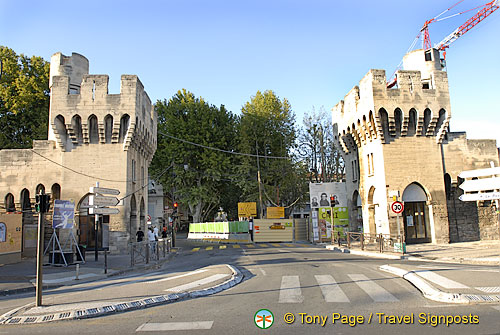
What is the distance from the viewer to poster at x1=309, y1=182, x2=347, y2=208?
31.8 metres

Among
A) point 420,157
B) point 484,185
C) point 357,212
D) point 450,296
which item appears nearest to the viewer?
point 450,296

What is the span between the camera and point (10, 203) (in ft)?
81.7

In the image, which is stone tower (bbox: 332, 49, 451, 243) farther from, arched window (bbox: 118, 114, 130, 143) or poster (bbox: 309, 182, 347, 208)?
arched window (bbox: 118, 114, 130, 143)

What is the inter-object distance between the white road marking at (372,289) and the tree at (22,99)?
98.3 feet

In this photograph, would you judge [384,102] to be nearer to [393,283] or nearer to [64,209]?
[393,283]

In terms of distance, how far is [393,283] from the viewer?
9523 mm

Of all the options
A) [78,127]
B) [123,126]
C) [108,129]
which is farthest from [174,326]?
[78,127]

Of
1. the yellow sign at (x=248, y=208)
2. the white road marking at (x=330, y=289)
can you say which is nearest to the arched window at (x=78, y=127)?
the yellow sign at (x=248, y=208)

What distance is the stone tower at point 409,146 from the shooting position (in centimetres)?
2491

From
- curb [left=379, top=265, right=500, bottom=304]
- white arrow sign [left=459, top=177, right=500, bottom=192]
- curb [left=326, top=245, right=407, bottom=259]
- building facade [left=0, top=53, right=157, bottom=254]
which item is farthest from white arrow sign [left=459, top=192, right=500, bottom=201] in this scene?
building facade [left=0, top=53, right=157, bottom=254]

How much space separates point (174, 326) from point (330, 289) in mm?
4160

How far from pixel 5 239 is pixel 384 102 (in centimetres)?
2255

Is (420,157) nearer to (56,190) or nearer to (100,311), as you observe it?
(100,311)

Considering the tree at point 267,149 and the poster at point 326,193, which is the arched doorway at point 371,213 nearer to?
the poster at point 326,193
